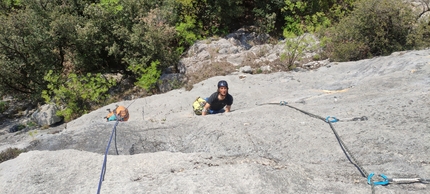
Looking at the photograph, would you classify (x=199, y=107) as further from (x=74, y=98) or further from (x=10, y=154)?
(x=74, y=98)

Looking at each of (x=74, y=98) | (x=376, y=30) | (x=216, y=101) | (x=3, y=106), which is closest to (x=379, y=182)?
(x=216, y=101)

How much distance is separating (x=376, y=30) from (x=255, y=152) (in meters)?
10.2

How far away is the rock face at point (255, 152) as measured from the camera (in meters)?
3.56

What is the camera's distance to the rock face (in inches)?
140

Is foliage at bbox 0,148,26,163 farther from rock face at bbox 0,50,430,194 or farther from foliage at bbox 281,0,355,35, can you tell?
foliage at bbox 281,0,355,35

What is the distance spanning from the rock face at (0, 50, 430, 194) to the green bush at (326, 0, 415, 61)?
6.07 m

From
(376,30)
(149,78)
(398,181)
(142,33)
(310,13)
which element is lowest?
(398,181)

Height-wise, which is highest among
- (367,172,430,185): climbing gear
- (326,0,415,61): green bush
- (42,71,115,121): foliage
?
(326,0,415,61): green bush

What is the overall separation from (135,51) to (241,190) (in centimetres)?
1247

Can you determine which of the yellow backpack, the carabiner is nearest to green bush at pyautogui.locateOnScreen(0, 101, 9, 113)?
the yellow backpack

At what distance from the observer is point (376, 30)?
1189 centimetres

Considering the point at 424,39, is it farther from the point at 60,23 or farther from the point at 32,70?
the point at 32,70

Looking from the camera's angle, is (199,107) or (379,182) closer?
(379,182)

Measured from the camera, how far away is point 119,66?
17438 mm
